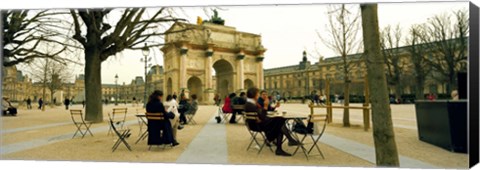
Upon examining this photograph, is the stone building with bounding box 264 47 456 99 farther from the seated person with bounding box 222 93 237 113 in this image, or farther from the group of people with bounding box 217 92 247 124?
the seated person with bounding box 222 93 237 113

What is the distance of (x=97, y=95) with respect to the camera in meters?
11.7

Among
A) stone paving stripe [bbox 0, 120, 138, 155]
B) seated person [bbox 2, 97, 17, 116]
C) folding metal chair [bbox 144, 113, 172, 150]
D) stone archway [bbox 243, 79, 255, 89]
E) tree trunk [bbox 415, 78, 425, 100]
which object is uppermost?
stone archway [bbox 243, 79, 255, 89]

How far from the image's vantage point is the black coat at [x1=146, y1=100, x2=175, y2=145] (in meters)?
6.42

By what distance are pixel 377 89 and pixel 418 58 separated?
4.15 metres

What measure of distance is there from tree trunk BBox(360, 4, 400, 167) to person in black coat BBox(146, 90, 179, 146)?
3768 mm

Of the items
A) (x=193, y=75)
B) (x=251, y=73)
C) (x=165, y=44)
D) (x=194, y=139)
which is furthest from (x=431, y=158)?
(x=193, y=75)

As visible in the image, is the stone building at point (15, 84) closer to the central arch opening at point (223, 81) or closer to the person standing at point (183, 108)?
the person standing at point (183, 108)

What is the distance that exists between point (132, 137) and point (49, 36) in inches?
170

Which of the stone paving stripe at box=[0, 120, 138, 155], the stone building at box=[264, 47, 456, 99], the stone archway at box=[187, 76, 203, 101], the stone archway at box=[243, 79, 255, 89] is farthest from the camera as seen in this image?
the stone archway at box=[187, 76, 203, 101]

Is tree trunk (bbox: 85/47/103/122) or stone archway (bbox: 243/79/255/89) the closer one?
stone archway (bbox: 243/79/255/89)

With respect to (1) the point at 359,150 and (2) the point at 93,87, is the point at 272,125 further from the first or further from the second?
(2) the point at 93,87

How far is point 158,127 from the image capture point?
651 cm

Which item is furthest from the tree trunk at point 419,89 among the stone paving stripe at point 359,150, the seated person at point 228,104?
the seated person at point 228,104

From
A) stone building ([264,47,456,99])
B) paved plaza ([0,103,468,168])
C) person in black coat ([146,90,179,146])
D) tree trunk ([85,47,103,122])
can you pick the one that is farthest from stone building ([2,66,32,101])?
stone building ([264,47,456,99])
